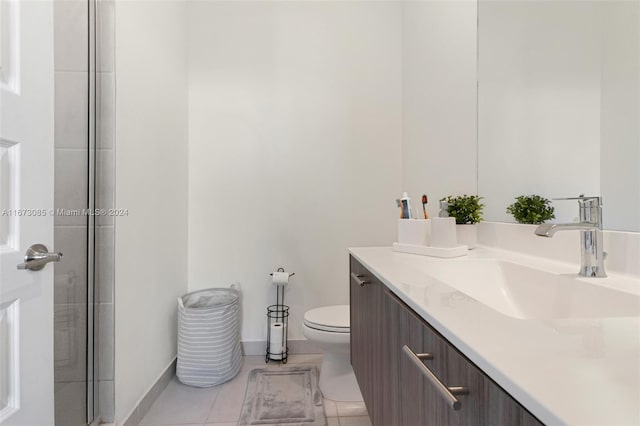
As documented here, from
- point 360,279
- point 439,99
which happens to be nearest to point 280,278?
point 360,279

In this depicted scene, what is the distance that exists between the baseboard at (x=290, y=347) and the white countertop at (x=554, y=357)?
1831mm

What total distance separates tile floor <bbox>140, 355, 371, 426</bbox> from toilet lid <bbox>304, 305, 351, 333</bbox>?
383 mm

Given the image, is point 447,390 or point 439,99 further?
point 439,99

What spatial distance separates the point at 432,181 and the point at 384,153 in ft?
1.79

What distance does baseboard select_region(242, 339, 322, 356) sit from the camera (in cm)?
233

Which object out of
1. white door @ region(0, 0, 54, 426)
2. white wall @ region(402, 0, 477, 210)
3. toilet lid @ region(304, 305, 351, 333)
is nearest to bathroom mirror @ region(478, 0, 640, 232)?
white wall @ region(402, 0, 477, 210)

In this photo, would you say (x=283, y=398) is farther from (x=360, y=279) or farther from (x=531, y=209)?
(x=531, y=209)

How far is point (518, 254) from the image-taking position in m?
1.21

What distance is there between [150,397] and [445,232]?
1.61 metres

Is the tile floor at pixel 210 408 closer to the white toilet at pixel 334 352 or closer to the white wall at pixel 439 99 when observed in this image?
the white toilet at pixel 334 352

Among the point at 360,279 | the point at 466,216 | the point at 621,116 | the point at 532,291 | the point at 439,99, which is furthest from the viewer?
the point at 439,99

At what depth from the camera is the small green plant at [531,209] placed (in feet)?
3.65

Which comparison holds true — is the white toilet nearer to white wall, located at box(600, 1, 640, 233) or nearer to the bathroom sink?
the bathroom sink

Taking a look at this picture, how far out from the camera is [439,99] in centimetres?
189
